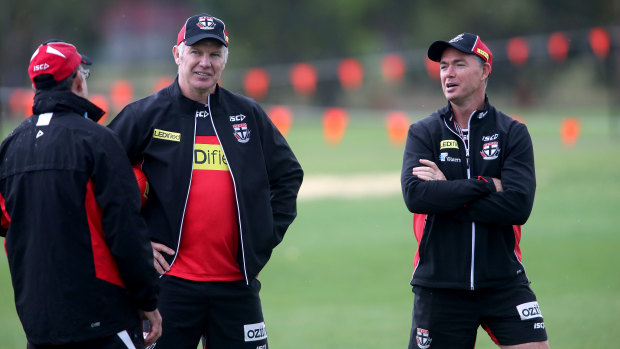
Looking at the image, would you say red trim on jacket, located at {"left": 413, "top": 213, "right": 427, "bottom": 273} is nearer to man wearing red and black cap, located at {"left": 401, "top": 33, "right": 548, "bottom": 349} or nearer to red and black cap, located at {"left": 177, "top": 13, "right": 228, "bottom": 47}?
man wearing red and black cap, located at {"left": 401, "top": 33, "right": 548, "bottom": 349}

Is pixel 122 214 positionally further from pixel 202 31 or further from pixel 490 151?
pixel 490 151

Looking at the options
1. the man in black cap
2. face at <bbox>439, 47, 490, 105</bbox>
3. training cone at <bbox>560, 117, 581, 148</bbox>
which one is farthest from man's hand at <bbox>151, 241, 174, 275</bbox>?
training cone at <bbox>560, 117, 581, 148</bbox>

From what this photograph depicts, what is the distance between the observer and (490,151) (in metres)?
4.65

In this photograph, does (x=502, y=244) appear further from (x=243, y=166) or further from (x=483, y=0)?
(x=483, y=0)

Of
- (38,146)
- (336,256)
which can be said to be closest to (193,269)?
(38,146)

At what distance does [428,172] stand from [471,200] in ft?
1.00

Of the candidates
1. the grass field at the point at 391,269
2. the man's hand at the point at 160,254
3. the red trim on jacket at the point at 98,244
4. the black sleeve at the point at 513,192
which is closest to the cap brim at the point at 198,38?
the man's hand at the point at 160,254

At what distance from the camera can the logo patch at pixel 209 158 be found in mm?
4387

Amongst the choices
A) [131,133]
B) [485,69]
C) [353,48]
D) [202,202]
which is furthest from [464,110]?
[353,48]

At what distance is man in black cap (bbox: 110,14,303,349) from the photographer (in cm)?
432

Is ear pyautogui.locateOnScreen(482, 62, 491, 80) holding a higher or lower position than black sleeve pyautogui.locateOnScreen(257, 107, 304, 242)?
higher

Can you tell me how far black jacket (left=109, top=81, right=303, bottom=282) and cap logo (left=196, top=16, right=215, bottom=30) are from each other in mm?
355

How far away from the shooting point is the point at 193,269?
4.34m

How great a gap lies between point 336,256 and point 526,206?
7424 mm
